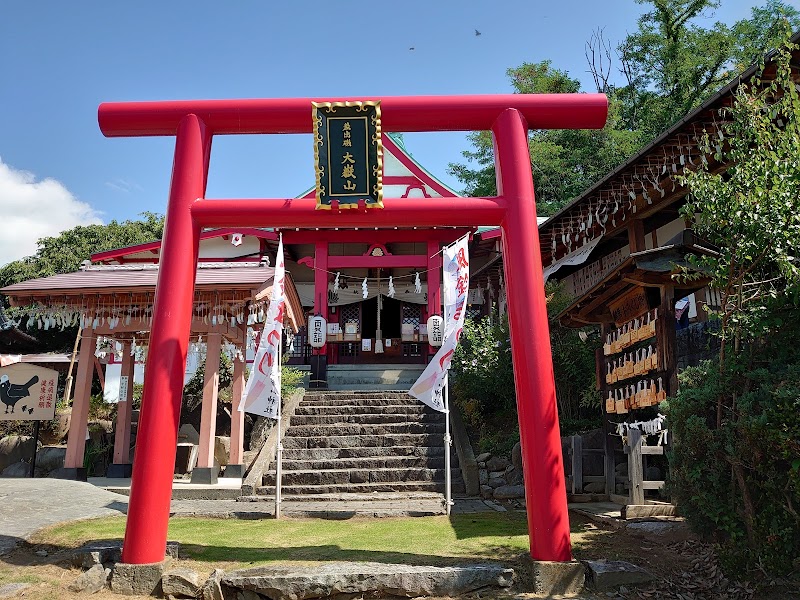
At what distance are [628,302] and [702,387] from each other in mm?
2654

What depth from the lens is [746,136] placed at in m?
5.51

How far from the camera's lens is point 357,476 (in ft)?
34.7

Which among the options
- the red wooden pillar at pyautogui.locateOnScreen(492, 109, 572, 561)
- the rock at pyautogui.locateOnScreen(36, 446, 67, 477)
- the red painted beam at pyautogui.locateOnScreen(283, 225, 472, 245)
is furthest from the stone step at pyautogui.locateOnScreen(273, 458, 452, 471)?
the red painted beam at pyautogui.locateOnScreen(283, 225, 472, 245)

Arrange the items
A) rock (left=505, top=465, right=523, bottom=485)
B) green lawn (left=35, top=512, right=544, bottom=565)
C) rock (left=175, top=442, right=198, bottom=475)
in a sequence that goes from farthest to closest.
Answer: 1. rock (left=175, top=442, right=198, bottom=475)
2. rock (left=505, top=465, right=523, bottom=485)
3. green lawn (left=35, top=512, right=544, bottom=565)

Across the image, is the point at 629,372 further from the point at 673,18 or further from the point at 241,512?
the point at 673,18

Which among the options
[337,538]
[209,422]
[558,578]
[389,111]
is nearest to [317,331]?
[209,422]

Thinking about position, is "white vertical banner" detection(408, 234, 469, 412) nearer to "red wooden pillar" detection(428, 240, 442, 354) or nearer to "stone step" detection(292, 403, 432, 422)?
"stone step" detection(292, 403, 432, 422)

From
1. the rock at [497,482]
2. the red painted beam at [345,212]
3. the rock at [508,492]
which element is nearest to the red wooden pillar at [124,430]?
the rock at [497,482]

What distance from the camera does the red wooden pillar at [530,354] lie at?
17.4 feet

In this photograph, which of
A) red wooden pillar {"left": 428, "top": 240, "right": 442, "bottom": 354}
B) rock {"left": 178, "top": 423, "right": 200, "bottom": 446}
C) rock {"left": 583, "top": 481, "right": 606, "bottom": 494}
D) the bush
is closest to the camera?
the bush

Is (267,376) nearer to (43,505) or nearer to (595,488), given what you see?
(43,505)

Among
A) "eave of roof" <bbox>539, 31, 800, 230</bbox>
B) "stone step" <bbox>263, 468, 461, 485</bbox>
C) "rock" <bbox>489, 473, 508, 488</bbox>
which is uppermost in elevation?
"eave of roof" <bbox>539, 31, 800, 230</bbox>

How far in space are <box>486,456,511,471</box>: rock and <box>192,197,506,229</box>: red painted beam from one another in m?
6.15

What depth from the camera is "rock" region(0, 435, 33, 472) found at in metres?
15.0
